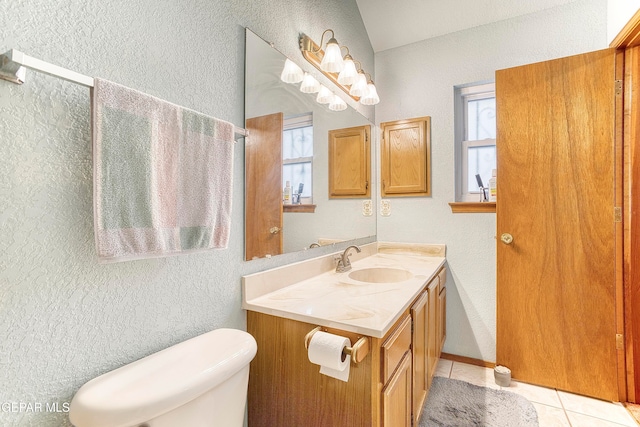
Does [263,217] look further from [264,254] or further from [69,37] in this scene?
[69,37]

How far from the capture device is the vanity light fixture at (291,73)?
4.45 ft

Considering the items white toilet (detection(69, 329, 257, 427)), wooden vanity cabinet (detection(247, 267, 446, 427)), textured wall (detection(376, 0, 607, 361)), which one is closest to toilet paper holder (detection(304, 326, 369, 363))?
wooden vanity cabinet (detection(247, 267, 446, 427))

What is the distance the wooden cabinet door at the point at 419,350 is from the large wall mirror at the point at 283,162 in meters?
0.61

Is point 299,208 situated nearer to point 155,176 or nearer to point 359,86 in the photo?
point 155,176

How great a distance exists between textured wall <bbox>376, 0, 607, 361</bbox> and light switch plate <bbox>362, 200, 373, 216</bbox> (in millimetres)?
198

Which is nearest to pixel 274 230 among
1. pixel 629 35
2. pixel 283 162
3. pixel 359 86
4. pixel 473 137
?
pixel 283 162

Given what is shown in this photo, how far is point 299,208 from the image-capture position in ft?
4.75

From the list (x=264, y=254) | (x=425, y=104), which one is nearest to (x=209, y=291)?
(x=264, y=254)

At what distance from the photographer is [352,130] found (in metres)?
2.05

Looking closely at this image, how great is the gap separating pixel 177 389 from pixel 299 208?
36.5 inches

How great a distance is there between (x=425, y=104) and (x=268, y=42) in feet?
4.80

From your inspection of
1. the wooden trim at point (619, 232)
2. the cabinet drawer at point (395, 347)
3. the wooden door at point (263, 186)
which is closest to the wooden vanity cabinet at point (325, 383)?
the cabinet drawer at point (395, 347)

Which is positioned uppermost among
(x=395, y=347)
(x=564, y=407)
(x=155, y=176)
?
(x=155, y=176)

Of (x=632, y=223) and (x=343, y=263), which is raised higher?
(x=632, y=223)
